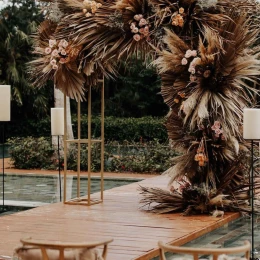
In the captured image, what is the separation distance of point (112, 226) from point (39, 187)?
20.1ft

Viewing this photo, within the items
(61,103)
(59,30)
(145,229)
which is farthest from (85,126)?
(145,229)

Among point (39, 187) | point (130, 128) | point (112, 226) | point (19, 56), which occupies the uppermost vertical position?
point (19, 56)

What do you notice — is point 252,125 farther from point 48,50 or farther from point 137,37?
point 48,50

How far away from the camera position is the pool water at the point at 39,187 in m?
11.4

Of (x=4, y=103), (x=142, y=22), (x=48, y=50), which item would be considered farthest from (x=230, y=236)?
(x=4, y=103)

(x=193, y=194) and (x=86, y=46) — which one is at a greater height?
A: (x=86, y=46)

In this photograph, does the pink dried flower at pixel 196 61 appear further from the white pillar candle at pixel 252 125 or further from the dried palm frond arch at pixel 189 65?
the white pillar candle at pixel 252 125

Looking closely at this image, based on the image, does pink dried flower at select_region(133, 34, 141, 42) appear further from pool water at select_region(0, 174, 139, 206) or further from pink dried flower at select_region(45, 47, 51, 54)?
pool water at select_region(0, 174, 139, 206)

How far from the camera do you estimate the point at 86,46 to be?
866 cm

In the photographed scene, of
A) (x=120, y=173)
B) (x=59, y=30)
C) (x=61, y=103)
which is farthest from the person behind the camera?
(x=61, y=103)

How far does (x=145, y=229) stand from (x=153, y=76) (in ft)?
68.0

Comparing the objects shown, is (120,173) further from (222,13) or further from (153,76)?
(153,76)

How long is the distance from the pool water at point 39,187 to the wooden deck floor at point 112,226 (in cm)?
253

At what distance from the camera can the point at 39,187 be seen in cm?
1329
